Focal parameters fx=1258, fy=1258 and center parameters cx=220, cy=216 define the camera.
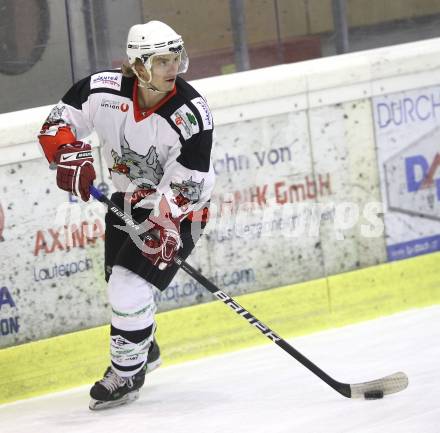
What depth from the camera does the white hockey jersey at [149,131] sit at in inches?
151

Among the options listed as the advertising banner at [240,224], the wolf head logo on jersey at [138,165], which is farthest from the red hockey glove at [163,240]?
the advertising banner at [240,224]

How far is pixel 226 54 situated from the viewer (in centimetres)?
498

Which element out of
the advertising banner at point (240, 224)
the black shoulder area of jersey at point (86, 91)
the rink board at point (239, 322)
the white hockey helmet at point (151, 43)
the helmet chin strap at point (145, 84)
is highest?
the white hockey helmet at point (151, 43)

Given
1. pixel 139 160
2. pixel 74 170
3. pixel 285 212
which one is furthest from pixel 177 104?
pixel 285 212

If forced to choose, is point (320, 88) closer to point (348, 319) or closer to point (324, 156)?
point (324, 156)

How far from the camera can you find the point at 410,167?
5.34m

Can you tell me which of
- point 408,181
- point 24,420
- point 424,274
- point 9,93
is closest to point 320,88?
point 408,181

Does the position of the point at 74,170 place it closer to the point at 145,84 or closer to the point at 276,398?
the point at 145,84

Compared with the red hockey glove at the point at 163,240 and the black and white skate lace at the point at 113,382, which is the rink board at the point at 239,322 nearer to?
the black and white skate lace at the point at 113,382

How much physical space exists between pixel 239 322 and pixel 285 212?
491mm

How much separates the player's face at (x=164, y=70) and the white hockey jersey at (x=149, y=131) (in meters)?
0.10

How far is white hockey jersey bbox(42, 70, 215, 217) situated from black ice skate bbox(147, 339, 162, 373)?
0.57 meters

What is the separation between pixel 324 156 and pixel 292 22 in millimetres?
562

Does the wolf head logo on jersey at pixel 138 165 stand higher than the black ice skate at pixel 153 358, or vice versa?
the wolf head logo on jersey at pixel 138 165
